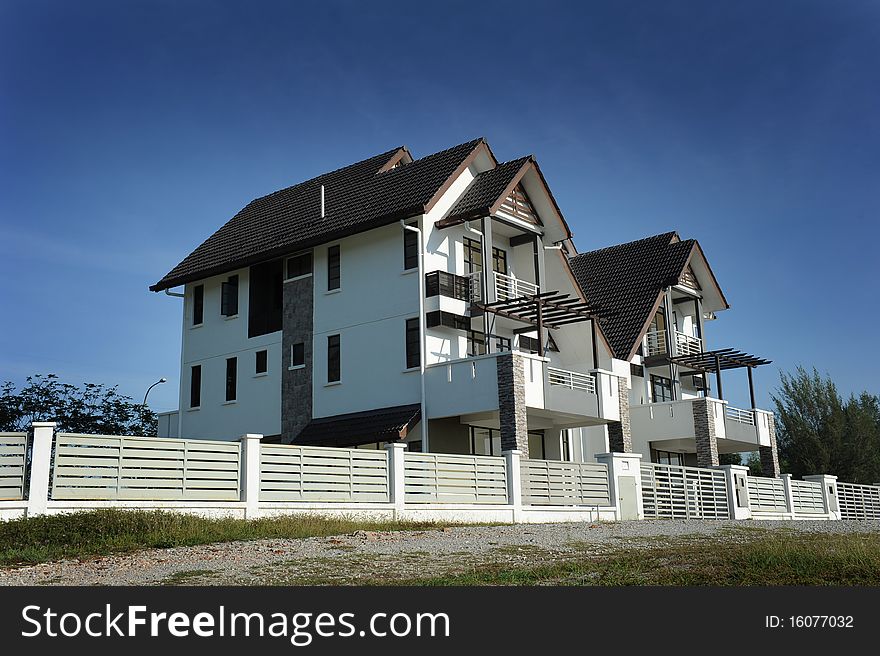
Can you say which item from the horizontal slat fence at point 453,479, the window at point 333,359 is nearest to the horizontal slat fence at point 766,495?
the horizontal slat fence at point 453,479

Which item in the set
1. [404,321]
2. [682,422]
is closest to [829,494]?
[682,422]

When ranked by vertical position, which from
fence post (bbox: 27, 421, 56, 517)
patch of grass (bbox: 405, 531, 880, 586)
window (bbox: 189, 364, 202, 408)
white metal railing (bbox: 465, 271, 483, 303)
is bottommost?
patch of grass (bbox: 405, 531, 880, 586)

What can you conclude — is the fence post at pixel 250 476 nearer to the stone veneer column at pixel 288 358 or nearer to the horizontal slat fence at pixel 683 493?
the stone veneer column at pixel 288 358

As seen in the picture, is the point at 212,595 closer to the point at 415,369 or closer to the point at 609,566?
the point at 609,566

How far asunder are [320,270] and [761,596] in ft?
82.5

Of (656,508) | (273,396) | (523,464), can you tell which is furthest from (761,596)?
(273,396)

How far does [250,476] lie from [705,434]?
21144 mm

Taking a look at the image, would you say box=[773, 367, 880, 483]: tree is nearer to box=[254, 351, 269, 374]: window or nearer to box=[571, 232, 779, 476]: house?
box=[571, 232, 779, 476]: house

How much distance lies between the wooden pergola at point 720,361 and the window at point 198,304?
17.9m

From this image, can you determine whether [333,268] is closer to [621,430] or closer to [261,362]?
[261,362]

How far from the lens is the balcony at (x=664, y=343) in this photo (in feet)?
128

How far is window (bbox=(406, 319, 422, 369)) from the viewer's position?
2881 centimetres

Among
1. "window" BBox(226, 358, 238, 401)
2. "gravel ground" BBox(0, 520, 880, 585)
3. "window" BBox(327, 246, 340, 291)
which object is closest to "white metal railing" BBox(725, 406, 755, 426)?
"window" BBox(327, 246, 340, 291)

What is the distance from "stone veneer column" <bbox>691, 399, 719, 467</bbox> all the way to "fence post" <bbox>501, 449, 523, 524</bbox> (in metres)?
13.3
